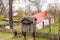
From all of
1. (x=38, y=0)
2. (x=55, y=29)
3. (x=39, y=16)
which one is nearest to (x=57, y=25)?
(x=55, y=29)

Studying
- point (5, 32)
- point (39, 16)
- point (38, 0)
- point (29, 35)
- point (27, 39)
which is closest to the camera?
point (27, 39)

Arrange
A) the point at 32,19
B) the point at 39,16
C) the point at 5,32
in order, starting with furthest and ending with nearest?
the point at 39,16, the point at 5,32, the point at 32,19

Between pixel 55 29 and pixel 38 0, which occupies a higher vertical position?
pixel 38 0

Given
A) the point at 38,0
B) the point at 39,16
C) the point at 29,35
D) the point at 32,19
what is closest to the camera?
the point at 32,19

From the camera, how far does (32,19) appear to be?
1206cm

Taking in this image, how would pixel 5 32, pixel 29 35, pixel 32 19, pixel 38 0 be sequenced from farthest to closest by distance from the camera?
1. pixel 38 0
2. pixel 5 32
3. pixel 29 35
4. pixel 32 19

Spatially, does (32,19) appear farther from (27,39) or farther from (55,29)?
(55,29)

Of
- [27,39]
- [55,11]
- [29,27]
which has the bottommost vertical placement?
[27,39]

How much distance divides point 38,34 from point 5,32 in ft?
14.0

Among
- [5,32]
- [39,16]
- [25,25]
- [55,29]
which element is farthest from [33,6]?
[25,25]

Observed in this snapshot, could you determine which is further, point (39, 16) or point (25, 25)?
point (39, 16)

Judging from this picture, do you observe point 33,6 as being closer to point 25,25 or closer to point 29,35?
point 29,35

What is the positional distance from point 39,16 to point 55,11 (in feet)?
17.8

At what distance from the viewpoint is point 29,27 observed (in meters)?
12.2
